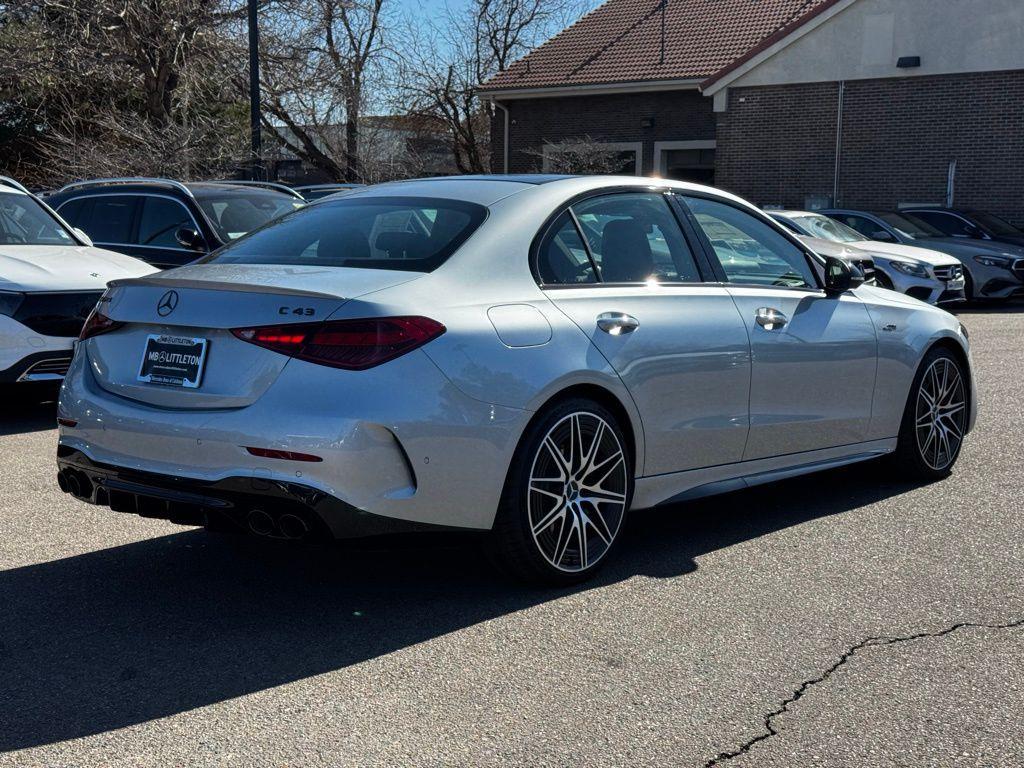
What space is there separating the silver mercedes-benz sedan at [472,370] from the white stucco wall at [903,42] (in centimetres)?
2255

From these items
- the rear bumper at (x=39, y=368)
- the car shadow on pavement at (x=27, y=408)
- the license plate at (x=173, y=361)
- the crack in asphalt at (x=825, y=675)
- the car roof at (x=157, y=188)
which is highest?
the car roof at (x=157, y=188)

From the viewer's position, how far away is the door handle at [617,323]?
495 centimetres

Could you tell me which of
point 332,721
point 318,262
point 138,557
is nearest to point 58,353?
point 138,557

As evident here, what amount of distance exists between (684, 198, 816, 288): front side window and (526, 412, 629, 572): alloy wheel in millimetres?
1243

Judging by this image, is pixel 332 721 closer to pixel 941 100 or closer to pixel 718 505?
pixel 718 505

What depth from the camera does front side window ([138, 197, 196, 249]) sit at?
11461 mm

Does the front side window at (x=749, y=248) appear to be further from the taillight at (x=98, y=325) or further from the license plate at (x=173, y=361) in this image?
the taillight at (x=98, y=325)

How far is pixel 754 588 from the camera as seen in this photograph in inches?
193

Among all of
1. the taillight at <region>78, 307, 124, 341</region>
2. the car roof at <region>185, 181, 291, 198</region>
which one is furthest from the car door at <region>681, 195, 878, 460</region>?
the car roof at <region>185, 181, 291, 198</region>

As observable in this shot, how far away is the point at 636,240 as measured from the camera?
5.44 meters

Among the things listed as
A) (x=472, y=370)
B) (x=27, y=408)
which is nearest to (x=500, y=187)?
(x=472, y=370)

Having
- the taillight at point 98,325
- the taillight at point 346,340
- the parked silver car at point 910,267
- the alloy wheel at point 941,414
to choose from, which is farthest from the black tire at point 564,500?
the parked silver car at point 910,267

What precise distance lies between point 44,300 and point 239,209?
367 cm

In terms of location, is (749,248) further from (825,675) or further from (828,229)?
(828,229)
